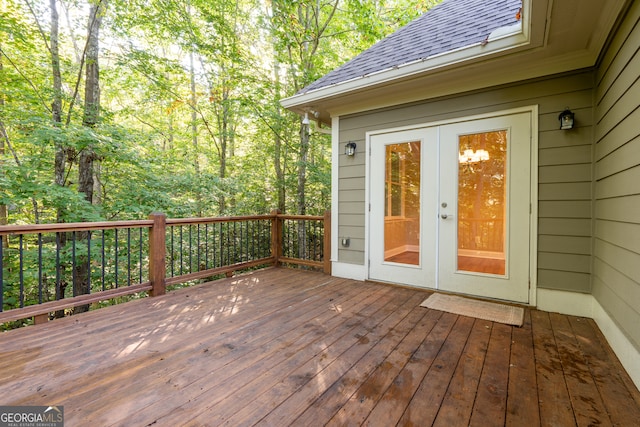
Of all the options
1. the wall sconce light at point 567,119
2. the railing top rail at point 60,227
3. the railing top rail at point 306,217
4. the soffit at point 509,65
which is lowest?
the railing top rail at point 60,227

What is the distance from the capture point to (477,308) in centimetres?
275

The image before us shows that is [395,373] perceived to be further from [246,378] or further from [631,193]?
[631,193]

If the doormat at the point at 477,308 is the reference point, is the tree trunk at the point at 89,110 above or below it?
above

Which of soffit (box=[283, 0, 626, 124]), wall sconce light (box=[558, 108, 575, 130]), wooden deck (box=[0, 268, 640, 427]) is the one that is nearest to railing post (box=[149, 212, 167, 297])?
wooden deck (box=[0, 268, 640, 427])

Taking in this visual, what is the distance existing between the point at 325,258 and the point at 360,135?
1885mm

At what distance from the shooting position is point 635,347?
1596 mm

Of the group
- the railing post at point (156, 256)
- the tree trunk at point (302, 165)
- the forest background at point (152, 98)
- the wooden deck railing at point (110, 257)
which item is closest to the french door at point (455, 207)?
the wooden deck railing at point (110, 257)

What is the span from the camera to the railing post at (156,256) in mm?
3066

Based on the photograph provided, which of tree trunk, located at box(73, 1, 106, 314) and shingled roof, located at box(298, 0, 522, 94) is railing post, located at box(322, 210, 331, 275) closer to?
shingled roof, located at box(298, 0, 522, 94)

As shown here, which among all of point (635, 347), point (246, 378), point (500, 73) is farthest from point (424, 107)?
point (246, 378)

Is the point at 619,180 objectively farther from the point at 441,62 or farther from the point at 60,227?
the point at 60,227

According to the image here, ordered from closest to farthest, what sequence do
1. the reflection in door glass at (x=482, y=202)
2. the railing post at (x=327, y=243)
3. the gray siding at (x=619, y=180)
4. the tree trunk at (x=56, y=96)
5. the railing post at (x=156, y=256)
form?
the gray siding at (x=619, y=180)
the reflection in door glass at (x=482, y=202)
the railing post at (x=156, y=256)
the railing post at (x=327, y=243)
the tree trunk at (x=56, y=96)

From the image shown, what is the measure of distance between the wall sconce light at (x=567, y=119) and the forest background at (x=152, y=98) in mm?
3500
